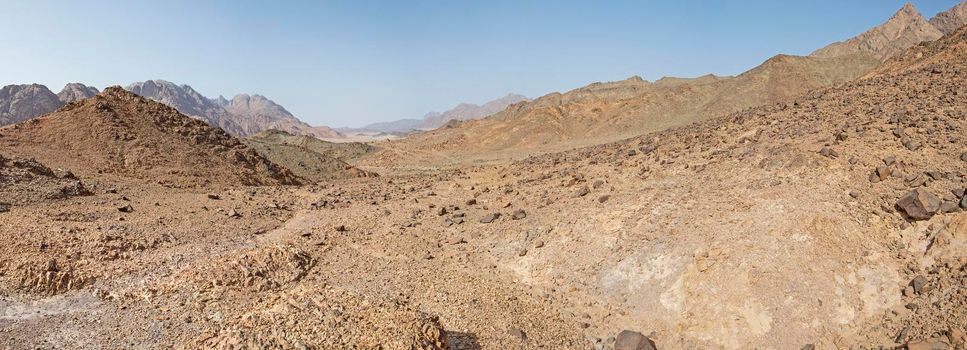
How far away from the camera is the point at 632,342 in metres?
7.25

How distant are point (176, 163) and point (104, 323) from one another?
40.9 ft

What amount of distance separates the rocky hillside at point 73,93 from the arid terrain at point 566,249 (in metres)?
81.7

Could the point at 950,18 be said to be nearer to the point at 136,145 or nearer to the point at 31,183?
the point at 136,145

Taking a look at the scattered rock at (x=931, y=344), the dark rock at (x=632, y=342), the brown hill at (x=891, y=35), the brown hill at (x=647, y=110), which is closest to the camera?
the scattered rock at (x=931, y=344)

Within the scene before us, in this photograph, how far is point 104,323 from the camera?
7094mm

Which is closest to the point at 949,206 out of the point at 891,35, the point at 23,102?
the point at 23,102

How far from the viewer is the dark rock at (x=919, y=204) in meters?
7.73

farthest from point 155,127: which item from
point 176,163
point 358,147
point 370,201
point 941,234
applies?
point 358,147

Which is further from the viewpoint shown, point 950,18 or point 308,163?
point 950,18

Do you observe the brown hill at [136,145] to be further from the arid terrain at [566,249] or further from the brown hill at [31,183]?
the brown hill at [31,183]

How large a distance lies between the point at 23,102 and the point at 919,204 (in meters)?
93.7

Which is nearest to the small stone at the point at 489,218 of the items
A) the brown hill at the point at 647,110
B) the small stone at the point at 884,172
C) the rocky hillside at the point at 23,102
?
the small stone at the point at 884,172

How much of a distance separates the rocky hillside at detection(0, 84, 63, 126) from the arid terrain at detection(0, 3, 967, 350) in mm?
72267

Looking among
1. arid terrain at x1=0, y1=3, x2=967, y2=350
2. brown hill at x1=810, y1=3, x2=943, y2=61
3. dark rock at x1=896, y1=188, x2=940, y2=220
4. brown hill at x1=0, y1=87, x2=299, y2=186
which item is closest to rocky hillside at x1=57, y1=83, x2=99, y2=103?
brown hill at x1=0, y1=87, x2=299, y2=186
